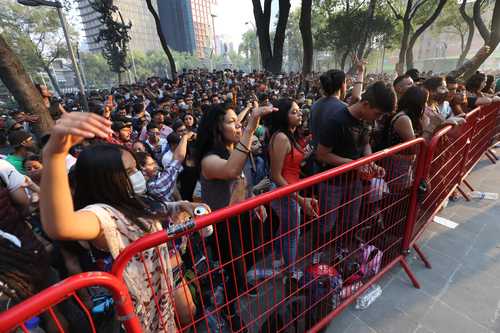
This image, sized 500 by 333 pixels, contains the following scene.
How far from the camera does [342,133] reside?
2.50 m

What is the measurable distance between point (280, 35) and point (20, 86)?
48.2 feet

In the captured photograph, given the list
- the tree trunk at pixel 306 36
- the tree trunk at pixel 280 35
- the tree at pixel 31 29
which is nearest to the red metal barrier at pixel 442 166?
the tree trunk at pixel 306 36

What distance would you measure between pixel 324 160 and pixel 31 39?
40308mm

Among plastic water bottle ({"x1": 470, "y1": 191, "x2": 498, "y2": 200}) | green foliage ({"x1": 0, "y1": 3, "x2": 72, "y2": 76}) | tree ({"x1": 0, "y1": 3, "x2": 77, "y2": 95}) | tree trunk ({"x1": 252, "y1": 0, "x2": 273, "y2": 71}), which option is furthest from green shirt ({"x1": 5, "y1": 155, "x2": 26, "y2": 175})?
green foliage ({"x1": 0, "y1": 3, "x2": 72, "y2": 76})

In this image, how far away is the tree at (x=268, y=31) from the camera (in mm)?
15148

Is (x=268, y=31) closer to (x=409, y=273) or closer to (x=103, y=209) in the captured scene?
(x=409, y=273)

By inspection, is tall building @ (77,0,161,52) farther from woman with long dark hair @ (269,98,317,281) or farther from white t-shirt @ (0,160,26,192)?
woman with long dark hair @ (269,98,317,281)

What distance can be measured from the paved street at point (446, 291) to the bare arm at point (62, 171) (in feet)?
7.30

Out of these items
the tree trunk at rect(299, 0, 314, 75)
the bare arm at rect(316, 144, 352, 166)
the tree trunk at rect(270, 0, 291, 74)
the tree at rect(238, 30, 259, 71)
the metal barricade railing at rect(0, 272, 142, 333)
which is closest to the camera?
the metal barricade railing at rect(0, 272, 142, 333)

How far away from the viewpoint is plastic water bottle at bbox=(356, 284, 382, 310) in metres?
2.44

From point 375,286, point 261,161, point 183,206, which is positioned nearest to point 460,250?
point 375,286

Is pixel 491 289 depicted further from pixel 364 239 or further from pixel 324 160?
pixel 324 160

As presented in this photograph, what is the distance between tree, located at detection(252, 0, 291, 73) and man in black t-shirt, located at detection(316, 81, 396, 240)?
14563mm

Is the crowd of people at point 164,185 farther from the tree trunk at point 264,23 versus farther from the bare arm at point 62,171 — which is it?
the tree trunk at point 264,23
